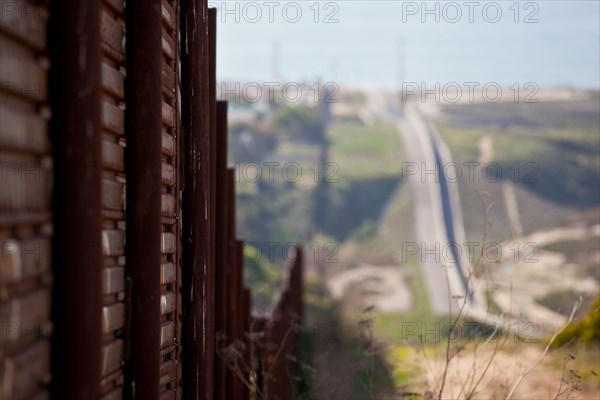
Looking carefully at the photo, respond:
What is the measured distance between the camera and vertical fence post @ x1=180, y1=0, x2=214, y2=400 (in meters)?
4.77

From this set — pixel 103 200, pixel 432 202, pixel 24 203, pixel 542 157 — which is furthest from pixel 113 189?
pixel 432 202

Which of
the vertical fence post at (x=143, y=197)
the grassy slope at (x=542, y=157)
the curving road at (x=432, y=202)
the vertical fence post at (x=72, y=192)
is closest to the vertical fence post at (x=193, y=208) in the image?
the vertical fence post at (x=143, y=197)

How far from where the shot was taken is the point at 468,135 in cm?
7525

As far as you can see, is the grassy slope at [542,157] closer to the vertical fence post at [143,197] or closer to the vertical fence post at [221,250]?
the vertical fence post at [221,250]

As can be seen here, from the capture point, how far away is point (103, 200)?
318cm

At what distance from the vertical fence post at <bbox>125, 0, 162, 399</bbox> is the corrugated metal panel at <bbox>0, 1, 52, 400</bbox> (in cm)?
85

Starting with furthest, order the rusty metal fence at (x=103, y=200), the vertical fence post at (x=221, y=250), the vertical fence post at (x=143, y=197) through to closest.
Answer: the vertical fence post at (x=221, y=250) < the vertical fence post at (x=143, y=197) < the rusty metal fence at (x=103, y=200)

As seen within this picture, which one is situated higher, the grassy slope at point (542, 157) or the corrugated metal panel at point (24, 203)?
the grassy slope at point (542, 157)

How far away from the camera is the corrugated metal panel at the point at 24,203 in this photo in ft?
7.73

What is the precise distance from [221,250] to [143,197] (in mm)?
3407

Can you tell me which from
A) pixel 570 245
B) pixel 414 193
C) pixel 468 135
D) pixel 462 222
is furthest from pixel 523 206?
pixel 468 135

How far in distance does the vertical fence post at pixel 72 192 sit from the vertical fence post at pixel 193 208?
1956 millimetres

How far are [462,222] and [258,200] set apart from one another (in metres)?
12.0

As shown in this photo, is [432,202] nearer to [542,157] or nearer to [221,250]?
[542,157]
